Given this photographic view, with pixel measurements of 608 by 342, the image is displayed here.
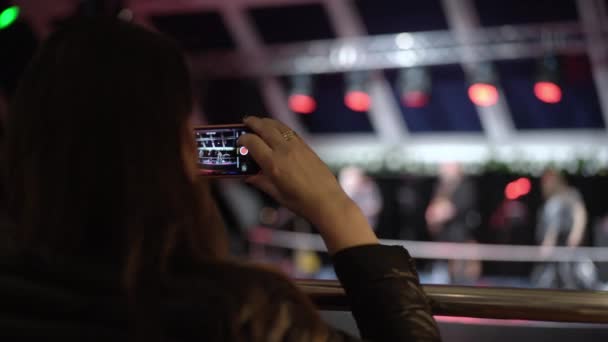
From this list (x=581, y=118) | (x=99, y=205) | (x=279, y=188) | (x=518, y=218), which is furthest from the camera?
(x=581, y=118)

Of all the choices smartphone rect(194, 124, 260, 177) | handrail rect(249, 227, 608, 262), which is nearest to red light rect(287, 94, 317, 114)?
handrail rect(249, 227, 608, 262)

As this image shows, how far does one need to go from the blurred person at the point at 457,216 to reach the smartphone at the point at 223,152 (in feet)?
23.1

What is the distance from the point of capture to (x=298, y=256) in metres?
8.26

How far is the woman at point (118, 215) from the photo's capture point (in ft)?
1.94

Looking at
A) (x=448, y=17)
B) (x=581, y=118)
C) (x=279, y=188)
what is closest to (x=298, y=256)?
(x=448, y=17)

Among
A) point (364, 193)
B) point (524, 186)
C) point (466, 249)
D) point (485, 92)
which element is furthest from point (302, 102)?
point (524, 186)

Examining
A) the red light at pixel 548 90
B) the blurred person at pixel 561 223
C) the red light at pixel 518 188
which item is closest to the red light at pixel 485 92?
the red light at pixel 548 90

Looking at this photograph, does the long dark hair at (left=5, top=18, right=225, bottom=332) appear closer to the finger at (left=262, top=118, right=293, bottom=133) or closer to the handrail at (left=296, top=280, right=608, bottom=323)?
the finger at (left=262, top=118, right=293, bottom=133)

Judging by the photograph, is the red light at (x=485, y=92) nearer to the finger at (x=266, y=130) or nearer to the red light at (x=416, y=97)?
the red light at (x=416, y=97)

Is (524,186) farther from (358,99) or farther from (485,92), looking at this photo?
(358,99)

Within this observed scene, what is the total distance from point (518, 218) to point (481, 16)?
2.55 m

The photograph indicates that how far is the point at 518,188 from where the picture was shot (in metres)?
7.75

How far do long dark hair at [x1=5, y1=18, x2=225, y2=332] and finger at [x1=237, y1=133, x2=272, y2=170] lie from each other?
0.19 m

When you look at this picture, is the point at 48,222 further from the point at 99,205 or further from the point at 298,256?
the point at 298,256
